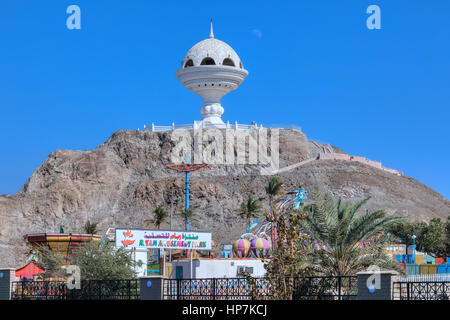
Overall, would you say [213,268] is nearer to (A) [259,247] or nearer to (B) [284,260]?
(A) [259,247]

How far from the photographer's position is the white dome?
89875mm

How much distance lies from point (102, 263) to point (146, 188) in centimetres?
5570

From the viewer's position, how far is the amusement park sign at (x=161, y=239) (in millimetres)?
38188

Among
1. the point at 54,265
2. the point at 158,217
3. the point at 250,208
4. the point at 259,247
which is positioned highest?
the point at 250,208

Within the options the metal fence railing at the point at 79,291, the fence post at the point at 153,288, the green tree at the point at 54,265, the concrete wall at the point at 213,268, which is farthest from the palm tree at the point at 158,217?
the fence post at the point at 153,288

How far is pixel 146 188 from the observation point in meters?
84.8

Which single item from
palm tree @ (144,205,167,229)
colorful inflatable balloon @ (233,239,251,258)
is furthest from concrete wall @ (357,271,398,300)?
palm tree @ (144,205,167,229)

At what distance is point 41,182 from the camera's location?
8975 cm

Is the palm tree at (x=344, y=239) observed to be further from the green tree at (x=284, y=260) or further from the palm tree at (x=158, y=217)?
the palm tree at (x=158, y=217)

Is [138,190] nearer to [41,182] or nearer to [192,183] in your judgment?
[192,183]

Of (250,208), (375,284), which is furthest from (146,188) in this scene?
(375,284)

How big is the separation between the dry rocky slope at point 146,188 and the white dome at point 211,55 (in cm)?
1012
